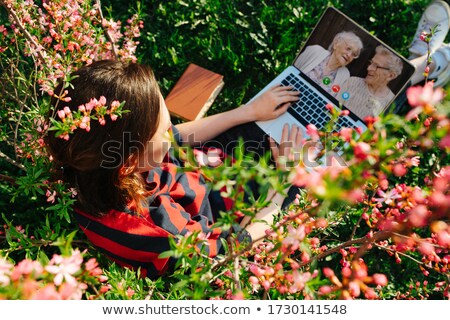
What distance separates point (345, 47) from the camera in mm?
2365

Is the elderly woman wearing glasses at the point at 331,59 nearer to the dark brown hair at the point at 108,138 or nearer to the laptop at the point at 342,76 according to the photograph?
the laptop at the point at 342,76

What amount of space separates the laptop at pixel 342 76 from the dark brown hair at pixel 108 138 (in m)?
1.13

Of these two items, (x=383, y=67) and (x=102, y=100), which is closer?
(x=102, y=100)

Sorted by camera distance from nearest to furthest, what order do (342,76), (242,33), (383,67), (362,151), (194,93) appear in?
(362,151)
(383,67)
(342,76)
(194,93)
(242,33)

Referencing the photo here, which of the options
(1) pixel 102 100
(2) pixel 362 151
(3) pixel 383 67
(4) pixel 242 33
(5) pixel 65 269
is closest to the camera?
(2) pixel 362 151

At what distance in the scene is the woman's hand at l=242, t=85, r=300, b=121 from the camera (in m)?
2.51

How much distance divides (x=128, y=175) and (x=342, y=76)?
1.57m

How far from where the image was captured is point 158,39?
3.23 m

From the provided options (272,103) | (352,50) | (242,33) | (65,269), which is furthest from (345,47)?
(65,269)

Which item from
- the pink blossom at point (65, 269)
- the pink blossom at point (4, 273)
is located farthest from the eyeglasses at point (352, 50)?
the pink blossom at point (4, 273)

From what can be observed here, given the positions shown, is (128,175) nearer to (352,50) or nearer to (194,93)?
(194,93)

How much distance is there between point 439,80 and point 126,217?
2781mm

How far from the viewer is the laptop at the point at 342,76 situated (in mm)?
2268

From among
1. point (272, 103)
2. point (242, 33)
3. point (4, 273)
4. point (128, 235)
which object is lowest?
point (128, 235)
